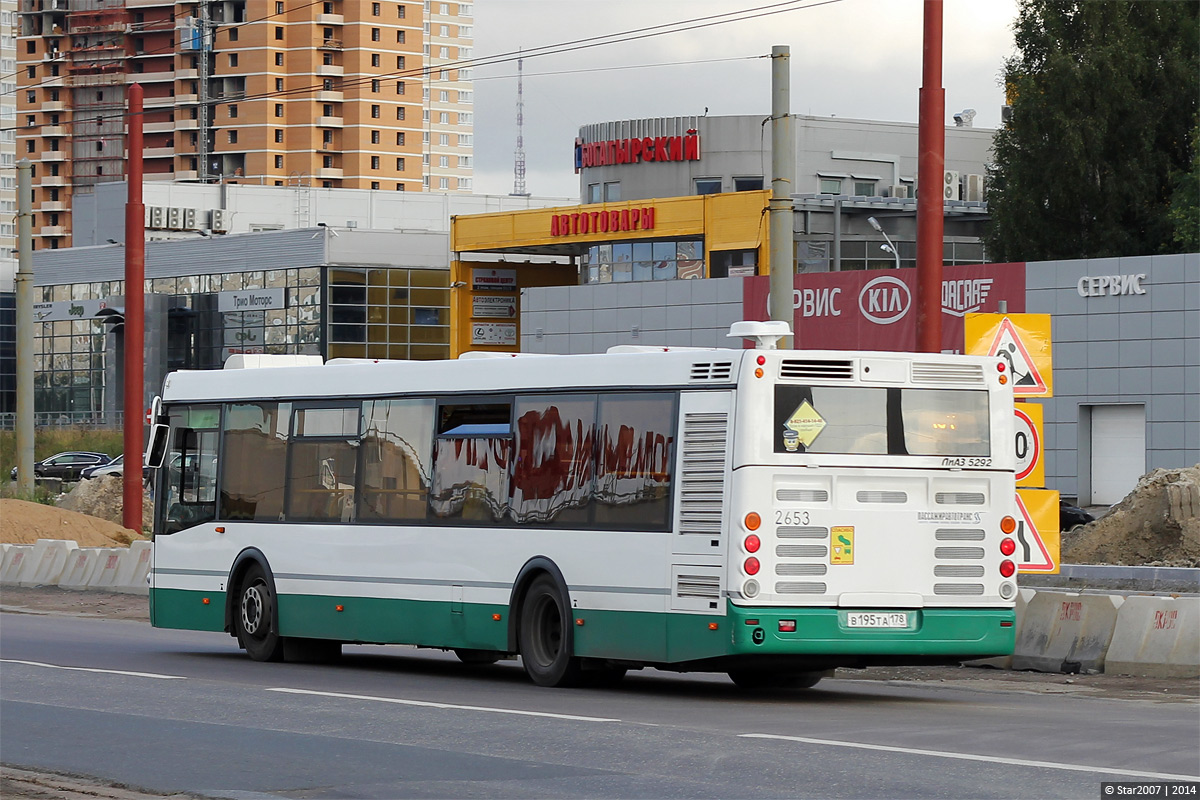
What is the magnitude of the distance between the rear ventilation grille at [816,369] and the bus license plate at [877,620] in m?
1.67

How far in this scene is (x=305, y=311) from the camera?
88750mm

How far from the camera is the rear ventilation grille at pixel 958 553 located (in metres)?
14.0

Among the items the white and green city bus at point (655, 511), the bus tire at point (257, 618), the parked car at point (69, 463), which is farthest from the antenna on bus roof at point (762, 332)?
the parked car at point (69, 463)

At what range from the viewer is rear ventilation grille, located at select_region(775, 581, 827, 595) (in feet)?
44.6

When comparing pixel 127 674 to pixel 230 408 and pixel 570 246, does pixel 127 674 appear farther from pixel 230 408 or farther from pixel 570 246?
pixel 570 246

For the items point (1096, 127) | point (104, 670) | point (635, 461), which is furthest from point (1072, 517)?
point (635, 461)

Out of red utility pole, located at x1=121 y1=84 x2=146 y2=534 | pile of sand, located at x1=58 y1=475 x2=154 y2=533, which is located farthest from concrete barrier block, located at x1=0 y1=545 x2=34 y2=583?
pile of sand, located at x1=58 y1=475 x2=154 y2=533

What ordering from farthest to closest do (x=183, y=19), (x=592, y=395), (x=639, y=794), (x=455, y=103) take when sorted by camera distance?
(x=455, y=103)
(x=183, y=19)
(x=592, y=395)
(x=639, y=794)

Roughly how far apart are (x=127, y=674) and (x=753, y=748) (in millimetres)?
7318

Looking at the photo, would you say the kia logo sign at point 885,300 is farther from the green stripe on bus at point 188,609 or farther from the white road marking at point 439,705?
the white road marking at point 439,705

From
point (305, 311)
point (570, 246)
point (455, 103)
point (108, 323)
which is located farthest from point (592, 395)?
point (455, 103)

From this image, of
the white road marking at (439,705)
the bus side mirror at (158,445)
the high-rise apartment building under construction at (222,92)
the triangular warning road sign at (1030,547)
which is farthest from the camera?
the high-rise apartment building under construction at (222,92)

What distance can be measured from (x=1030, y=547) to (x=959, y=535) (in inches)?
32.9

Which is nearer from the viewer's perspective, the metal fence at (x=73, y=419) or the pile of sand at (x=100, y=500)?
the pile of sand at (x=100, y=500)
